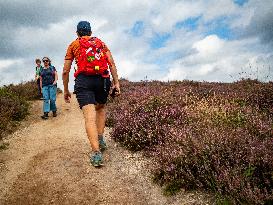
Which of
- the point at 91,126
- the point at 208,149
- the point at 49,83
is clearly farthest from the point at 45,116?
the point at 208,149

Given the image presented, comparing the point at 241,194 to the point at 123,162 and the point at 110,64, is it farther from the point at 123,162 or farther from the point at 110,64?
the point at 110,64

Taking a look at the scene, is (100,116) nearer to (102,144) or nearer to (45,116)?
(102,144)

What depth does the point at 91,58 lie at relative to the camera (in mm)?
6223

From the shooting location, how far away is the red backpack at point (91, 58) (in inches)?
244

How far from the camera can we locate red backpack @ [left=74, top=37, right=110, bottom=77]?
6.20 metres

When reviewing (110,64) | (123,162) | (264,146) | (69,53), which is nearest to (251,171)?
(264,146)

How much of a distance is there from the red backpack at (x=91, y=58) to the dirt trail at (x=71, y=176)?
68.0 inches

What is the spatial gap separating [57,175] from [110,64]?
86.5 inches

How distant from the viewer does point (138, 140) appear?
23.7 ft

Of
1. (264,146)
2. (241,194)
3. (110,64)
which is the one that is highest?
(110,64)

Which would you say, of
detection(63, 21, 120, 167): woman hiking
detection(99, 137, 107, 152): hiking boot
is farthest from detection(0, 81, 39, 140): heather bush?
detection(63, 21, 120, 167): woman hiking

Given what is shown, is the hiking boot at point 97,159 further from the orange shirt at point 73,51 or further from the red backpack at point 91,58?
the orange shirt at point 73,51

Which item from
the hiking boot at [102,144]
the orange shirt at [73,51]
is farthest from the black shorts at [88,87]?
the hiking boot at [102,144]

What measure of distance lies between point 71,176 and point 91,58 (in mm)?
2062
